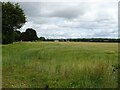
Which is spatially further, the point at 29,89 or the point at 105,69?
the point at 105,69

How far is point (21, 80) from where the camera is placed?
12.2 m

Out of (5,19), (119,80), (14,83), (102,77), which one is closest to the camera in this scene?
(119,80)

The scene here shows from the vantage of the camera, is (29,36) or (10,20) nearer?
(10,20)

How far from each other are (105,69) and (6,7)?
61.0m

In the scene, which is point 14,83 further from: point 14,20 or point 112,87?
point 14,20

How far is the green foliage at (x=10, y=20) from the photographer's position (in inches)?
2613

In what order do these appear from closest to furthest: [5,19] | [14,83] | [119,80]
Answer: [119,80], [14,83], [5,19]

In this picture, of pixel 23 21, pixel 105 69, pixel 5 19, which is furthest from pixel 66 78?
pixel 23 21

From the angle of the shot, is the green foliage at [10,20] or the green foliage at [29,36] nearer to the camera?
the green foliage at [10,20]

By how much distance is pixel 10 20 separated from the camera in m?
66.5

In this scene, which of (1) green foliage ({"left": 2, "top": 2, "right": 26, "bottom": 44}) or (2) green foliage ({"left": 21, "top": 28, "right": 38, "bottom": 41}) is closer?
(1) green foliage ({"left": 2, "top": 2, "right": 26, "bottom": 44})

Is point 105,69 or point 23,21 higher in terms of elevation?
point 23,21

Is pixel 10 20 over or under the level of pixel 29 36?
over

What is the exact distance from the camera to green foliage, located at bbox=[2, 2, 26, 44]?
66375 mm
